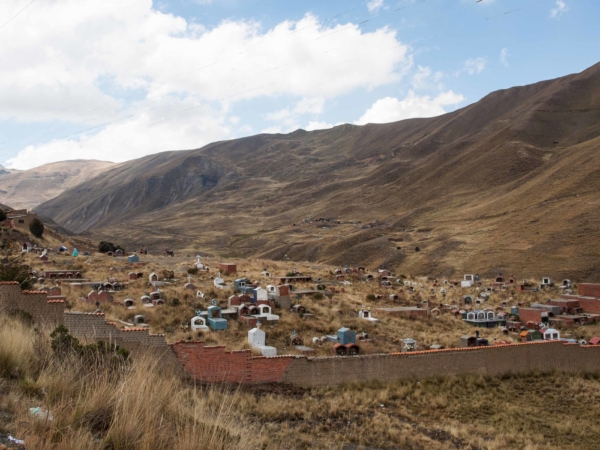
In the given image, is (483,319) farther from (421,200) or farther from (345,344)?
(421,200)

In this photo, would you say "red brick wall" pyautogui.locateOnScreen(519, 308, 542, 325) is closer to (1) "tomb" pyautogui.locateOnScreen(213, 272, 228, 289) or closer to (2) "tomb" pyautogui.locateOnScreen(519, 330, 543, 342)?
(2) "tomb" pyautogui.locateOnScreen(519, 330, 543, 342)

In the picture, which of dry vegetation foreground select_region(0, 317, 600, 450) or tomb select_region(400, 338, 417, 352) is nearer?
dry vegetation foreground select_region(0, 317, 600, 450)

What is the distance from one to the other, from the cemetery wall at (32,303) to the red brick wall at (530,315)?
25644 millimetres

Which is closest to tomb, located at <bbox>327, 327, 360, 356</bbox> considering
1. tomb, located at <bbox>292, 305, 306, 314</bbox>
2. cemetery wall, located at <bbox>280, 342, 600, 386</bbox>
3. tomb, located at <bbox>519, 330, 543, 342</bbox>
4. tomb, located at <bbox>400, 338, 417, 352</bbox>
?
tomb, located at <bbox>400, 338, 417, 352</bbox>

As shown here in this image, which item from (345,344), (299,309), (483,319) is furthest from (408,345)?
(483,319)

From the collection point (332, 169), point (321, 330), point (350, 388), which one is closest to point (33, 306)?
point (350, 388)

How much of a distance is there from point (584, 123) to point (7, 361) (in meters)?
132

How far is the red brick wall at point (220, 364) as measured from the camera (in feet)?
47.3

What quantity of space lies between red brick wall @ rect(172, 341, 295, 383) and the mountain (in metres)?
43.0

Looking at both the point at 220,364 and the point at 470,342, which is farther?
the point at 470,342

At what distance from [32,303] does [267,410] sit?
668 centimetres

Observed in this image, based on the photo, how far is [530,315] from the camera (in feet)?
103

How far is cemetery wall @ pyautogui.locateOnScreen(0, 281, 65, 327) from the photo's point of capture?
44.7ft

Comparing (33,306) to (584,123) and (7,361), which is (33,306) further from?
(584,123)
